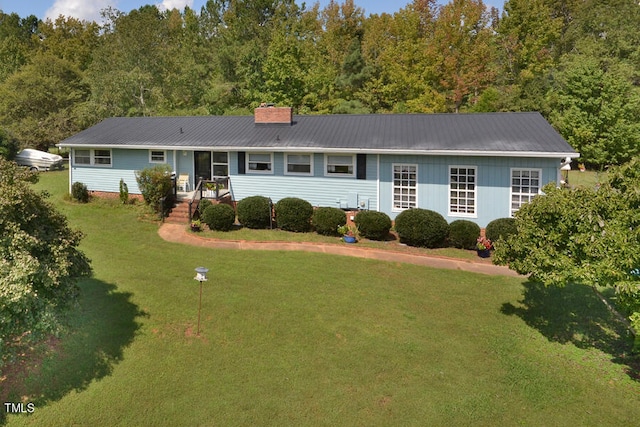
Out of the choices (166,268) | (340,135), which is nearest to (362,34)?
(340,135)

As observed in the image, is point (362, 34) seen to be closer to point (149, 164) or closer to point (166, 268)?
point (149, 164)

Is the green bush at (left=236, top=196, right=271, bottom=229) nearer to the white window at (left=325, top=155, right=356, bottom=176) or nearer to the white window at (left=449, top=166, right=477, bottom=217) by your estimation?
the white window at (left=325, top=155, right=356, bottom=176)

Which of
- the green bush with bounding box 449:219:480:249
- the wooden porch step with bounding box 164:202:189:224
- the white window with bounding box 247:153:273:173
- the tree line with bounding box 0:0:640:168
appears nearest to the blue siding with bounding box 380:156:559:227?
the green bush with bounding box 449:219:480:249

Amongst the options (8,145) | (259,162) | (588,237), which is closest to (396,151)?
(259,162)

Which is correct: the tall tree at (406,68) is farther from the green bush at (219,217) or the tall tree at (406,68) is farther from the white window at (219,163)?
the green bush at (219,217)

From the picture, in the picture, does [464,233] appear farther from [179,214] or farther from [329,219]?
[179,214]

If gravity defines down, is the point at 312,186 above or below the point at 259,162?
below
